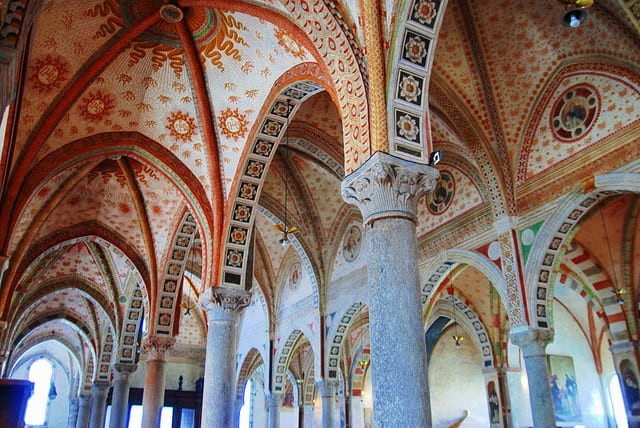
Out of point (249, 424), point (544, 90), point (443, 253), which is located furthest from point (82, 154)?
point (249, 424)

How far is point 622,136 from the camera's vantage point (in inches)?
377

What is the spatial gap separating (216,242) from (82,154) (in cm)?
322

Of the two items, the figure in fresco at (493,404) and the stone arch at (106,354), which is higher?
the stone arch at (106,354)

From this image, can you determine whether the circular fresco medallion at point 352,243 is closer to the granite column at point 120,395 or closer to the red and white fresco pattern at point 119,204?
the red and white fresco pattern at point 119,204

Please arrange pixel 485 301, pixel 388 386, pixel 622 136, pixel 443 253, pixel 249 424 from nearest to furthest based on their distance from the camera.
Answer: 1. pixel 388 386
2. pixel 622 136
3. pixel 443 253
4. pixel 485 301
5. pixel 249 424

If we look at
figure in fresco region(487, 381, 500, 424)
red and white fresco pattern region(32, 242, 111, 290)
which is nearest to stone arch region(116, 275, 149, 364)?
red and white fresco pattern region(32, 242, 111, 290)

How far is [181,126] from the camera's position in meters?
11.8

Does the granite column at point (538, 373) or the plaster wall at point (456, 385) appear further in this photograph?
the plaster wall at point (456, 385)

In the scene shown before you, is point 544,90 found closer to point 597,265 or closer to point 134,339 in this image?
point 597,265

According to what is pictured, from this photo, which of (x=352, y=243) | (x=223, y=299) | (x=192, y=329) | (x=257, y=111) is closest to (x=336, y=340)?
(x=352, y=243)

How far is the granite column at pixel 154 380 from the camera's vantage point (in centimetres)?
1348

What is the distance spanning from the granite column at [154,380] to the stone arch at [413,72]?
32.6ft

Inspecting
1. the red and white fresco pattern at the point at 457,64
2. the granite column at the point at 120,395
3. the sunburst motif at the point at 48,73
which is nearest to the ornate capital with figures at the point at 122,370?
the granite column at the point at 120,395

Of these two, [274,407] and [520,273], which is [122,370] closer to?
[274,407]
